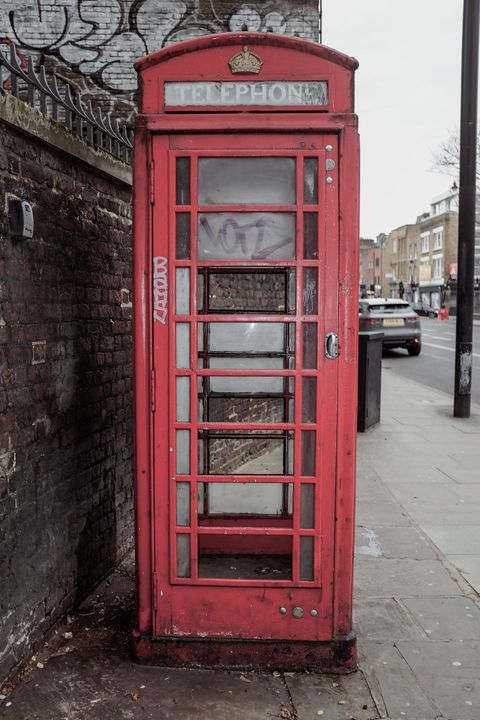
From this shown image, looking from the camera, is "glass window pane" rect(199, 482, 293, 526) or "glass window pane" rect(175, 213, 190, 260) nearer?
"glass window pane" rect(175, 213, 190, 260)

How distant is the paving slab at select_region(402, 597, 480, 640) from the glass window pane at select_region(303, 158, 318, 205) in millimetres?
2254

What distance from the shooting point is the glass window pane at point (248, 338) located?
11.9 feet

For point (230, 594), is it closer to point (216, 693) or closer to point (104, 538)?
point (216, 693)

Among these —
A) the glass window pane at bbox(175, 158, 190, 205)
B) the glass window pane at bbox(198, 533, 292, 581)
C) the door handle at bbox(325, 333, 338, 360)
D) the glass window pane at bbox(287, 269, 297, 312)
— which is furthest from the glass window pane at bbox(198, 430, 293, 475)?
the glass window pane at bbox(175, 158, 190, 205)

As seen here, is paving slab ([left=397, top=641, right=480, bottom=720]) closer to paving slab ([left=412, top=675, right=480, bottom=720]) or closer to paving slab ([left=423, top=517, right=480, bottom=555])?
paving slab ([left=412, top=675, right=480, bottom=720])

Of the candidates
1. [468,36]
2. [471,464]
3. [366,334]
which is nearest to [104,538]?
[471,464]

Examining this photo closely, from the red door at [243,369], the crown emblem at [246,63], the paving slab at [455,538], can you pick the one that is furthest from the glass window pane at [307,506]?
the paving slab at [455,538]

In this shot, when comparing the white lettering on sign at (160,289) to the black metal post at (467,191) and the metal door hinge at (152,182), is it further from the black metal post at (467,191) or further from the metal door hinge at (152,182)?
the black metal post at (467,191)

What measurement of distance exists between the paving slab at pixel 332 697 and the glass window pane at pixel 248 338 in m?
1.64

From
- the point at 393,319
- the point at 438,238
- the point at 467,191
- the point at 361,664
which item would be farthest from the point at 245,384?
the point at 438,238

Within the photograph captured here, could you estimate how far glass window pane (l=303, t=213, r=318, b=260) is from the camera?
2.87 metres

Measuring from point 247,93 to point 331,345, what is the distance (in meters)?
1.15

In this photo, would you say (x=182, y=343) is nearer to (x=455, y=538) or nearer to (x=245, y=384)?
(x=245, y=384)

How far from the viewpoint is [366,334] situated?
870cm
